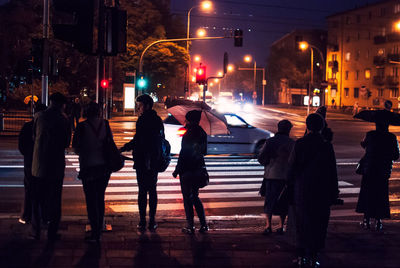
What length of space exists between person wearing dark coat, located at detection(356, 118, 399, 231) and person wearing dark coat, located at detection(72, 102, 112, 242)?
381 centimetres

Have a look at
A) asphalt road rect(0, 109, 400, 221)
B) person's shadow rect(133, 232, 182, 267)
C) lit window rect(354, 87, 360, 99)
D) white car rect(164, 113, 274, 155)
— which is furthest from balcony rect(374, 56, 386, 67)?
person's shadow rect(133, 232, 182, 267)

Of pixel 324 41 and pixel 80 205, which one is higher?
pixel 324 41

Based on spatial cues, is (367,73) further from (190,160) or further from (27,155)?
(27,155)

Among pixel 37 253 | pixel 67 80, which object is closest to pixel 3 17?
pixel 67 80

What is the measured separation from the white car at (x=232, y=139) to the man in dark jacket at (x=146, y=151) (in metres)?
9.80

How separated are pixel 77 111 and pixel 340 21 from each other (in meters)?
69.6

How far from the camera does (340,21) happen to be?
89.2 metres

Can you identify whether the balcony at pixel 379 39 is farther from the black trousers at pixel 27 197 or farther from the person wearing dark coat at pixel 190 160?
the black trousers at pixel 27 197

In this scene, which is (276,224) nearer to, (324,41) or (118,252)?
(118,252)

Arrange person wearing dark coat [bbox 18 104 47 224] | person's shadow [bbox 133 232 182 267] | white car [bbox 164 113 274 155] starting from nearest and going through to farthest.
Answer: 1. person's shadow [bbox 133 232 182 267]
2. person wearing dark coat [bbox 18 104 47 224]
3. white car [bbox 164 113 274 155]

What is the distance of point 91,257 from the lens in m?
6.03

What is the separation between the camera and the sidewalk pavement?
234 inches

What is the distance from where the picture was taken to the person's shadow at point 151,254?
5.86m

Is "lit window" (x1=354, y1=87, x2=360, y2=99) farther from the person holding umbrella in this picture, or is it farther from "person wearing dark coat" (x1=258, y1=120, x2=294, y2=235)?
"person wearing dark coat" (x1=258, y1=120, x2=294, y2=235)
